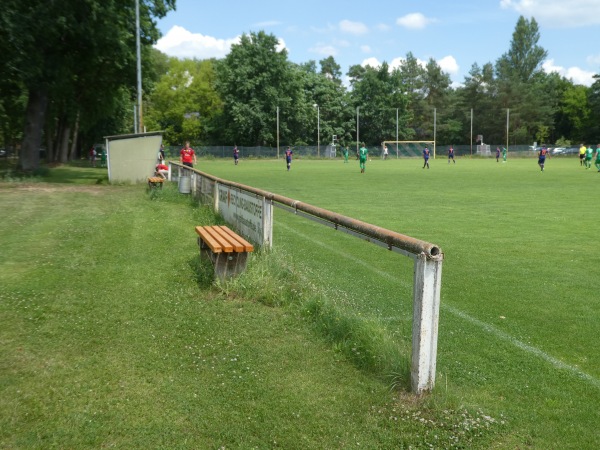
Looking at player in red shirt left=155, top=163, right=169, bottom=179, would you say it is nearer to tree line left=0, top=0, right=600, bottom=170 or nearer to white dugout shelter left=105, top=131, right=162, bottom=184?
white dugout shelter left=105, top=131, right=162, bottom=184

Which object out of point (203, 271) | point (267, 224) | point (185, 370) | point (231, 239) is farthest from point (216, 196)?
point (185, 370)

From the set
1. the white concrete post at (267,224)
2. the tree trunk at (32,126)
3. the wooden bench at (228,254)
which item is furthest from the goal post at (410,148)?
the wooden bench at (228,254)

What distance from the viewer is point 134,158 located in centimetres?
2208

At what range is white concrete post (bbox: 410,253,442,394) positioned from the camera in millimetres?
3568

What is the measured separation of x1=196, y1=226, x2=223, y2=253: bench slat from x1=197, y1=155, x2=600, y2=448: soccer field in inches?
52.3

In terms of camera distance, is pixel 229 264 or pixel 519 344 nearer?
pixel 519 344

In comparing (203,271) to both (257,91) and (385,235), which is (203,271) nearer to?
(385,235)

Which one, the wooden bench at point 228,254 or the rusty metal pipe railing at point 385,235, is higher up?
the rusty metal pipe railing at point 385,235

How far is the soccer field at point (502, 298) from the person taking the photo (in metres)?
3.86

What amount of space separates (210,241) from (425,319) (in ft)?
11.2

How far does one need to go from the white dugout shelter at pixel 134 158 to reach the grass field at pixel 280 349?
1240cm

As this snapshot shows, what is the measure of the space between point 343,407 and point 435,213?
10.9 m

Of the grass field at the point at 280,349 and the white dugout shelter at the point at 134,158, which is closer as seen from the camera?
the grass field at the point at 280,349

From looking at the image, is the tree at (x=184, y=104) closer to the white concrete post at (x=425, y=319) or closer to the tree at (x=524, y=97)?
the tree at (x=524, y=97)
